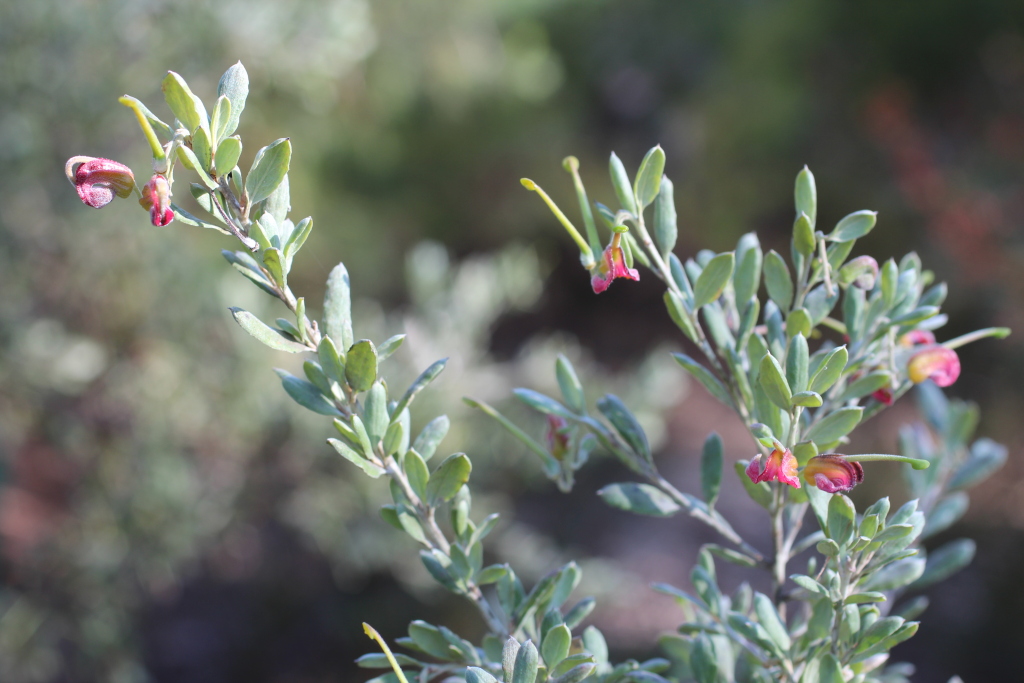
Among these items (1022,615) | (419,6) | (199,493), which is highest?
(419,6)

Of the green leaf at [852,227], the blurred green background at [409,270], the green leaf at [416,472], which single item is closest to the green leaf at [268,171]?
the green leaf at [416,472]

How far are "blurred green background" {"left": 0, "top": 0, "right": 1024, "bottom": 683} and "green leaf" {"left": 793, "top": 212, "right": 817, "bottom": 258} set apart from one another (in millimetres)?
851

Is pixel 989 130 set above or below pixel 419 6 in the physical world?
below

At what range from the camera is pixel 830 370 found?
0.89ft

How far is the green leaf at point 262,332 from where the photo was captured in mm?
267

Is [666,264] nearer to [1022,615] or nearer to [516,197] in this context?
[1022,615]

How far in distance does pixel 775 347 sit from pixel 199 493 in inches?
42.9

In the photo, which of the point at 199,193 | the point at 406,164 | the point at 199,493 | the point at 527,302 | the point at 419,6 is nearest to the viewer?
the point at 199,193

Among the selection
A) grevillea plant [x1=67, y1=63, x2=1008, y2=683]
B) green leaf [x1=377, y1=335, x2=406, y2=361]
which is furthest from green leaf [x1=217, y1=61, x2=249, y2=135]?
green leaf [x1=377, y1=335, x2=406, y2=361]

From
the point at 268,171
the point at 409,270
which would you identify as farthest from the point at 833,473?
the point at 409,270

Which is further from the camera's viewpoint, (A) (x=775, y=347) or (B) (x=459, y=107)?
(B) (x=459, y=107)

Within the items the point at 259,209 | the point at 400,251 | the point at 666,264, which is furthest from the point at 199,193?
the point at 400,251

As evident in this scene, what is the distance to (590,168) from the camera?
10.3ft

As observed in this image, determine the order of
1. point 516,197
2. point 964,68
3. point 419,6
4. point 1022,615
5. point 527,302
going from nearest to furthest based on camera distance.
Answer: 1. point 527,302
2. point 1022,615
3. point 419,6
4. point 964,68
5. point 516,197
